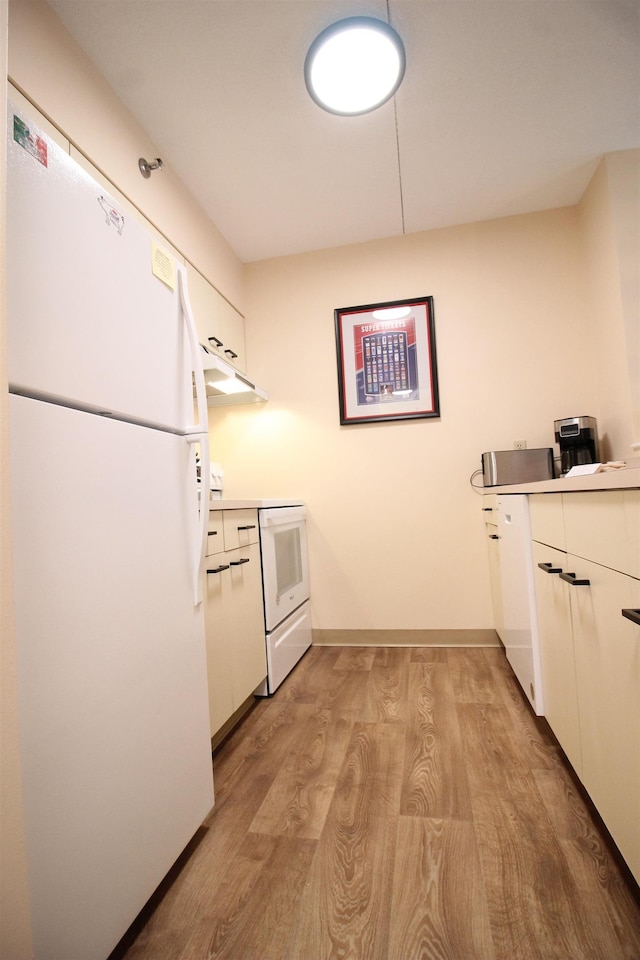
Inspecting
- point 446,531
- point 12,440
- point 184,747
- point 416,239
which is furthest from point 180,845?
point 416,239

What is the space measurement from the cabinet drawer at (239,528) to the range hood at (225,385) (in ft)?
2.42

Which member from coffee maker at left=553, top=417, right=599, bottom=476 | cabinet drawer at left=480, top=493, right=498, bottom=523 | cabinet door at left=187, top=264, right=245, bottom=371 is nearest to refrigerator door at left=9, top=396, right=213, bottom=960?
cabinet door at left=187, top=264, right=245, bottom=371

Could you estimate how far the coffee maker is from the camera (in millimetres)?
2393

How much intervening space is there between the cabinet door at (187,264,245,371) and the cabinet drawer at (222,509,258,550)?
94 cm

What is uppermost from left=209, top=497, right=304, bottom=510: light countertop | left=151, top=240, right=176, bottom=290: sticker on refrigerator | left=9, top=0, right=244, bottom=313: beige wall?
left=9, top=0, right=244, bottom=313: beige wall

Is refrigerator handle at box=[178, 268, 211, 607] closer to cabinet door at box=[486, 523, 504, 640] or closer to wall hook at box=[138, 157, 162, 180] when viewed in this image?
wall hook at box=[138, 157, 162, 180]

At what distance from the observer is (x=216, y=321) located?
2643 mm

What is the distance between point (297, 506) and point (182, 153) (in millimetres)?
1849

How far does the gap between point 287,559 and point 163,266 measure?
66.7 inches

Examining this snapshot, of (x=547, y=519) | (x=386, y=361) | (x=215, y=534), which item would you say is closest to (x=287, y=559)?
(x=215, y=534)

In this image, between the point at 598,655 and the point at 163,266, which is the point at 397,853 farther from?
the point at 163,266

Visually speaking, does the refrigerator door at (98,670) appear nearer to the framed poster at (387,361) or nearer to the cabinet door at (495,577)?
the cabinet door at (495,577)

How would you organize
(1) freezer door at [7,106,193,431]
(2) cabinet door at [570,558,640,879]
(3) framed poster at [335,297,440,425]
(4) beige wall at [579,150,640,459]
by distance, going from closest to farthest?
(1) freezer door at [7,106,193,431]
(2) cabinet door at [570,558,640,879]
(4) beige wall at [579,150,640,459]
(3) framed poster at [335,297,440,425]

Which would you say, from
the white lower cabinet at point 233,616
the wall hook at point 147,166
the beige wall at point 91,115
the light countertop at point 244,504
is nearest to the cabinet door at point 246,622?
the white lower cabinet at point 233,616
